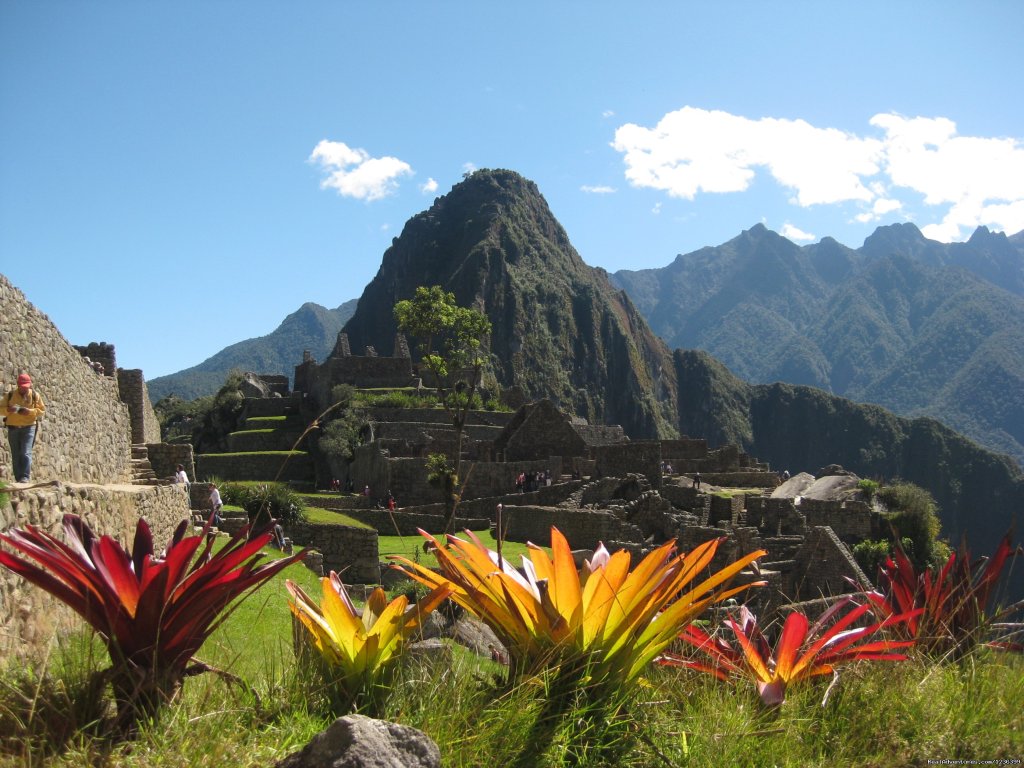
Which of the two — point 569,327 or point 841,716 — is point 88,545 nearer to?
point 841,716

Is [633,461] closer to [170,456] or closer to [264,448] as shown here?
[170,456]

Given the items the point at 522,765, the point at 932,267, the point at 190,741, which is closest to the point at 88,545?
the point at 190,741

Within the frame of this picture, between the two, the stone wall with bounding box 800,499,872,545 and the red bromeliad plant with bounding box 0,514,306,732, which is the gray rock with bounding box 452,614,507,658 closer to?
the red bromeliad plant with bounding box 0,514,306,732

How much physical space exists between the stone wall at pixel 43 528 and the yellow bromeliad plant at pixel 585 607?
5.44 feet

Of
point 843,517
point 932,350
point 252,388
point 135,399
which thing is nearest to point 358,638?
point 135,399

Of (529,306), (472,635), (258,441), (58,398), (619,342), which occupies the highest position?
(529,306)

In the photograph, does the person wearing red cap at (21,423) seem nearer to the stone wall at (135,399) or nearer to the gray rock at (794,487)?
the stone wall at (135,399)

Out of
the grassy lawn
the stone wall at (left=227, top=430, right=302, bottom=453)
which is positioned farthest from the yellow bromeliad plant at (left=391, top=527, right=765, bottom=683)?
the stone wall at (left=227, top=430, right=302, bottom=453)

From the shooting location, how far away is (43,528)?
5500 millimetres

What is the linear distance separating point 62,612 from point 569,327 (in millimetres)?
171358

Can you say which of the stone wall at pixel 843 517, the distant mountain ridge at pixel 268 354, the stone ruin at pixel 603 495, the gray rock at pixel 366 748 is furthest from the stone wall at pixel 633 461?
the distant mountain ridge at pixel 268 354

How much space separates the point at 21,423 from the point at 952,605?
25.4ft

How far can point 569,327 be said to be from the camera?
577 ft

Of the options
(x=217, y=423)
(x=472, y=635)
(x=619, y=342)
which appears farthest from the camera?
(x=619, y=342)
